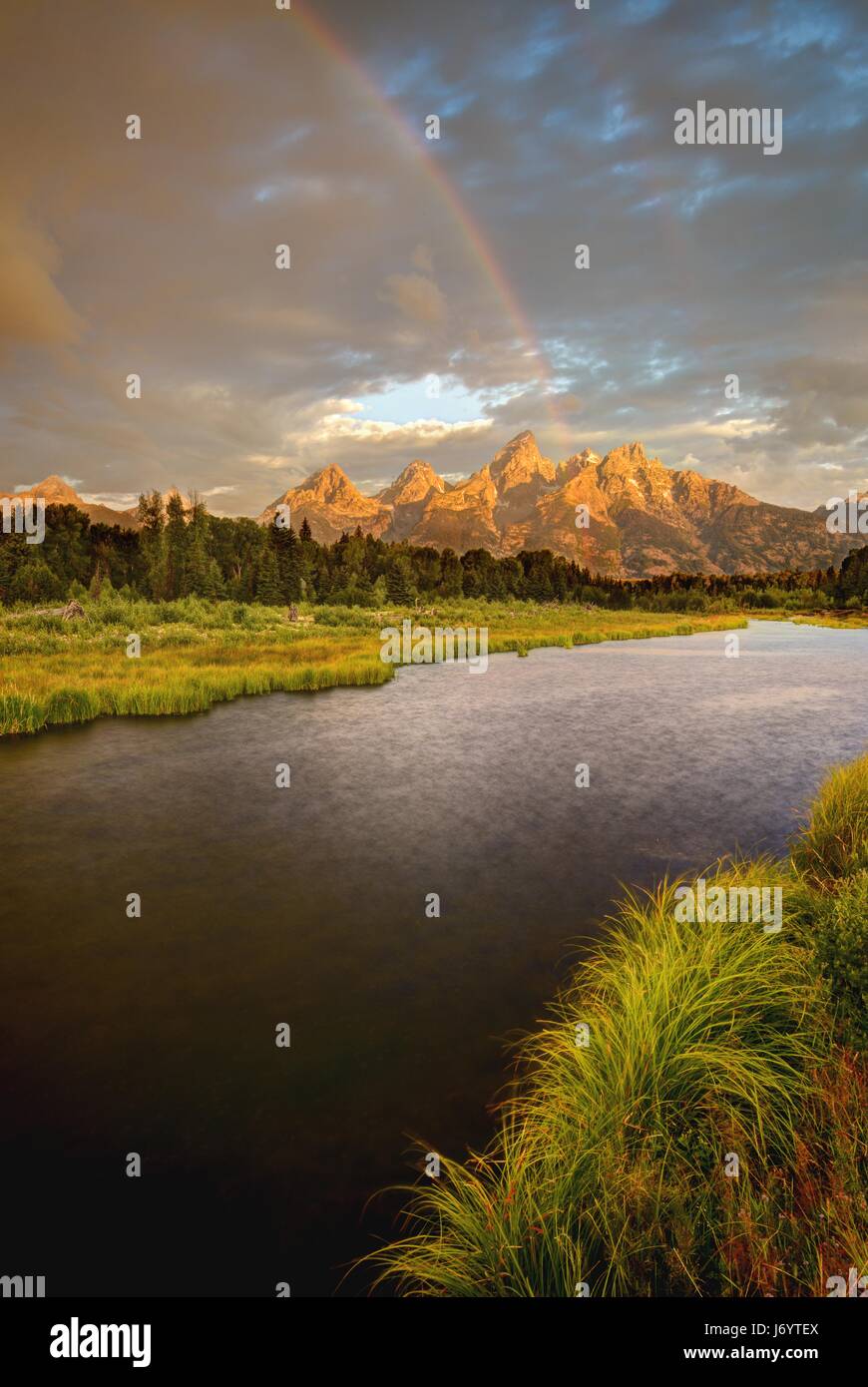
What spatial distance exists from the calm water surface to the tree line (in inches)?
2719

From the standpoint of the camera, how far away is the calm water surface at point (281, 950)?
5223mm

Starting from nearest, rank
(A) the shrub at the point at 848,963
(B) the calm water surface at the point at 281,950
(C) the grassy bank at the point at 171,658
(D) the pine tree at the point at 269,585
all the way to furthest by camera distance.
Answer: (B) the calm water surface at the point at 281,950
(A) the shrub at the point at 848,963
(C) the grassy bank at the point at 171,658
(D) the pine tree at the point at 269,585

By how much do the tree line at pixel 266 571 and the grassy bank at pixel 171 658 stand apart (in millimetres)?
31347

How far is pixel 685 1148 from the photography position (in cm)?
490

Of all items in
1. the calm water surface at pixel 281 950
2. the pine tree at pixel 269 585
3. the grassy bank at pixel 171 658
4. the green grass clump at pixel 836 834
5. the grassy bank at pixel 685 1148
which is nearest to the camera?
the grassy bank at pixel 685 1148

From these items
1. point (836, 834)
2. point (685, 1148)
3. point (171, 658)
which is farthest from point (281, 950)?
point (171, 658)

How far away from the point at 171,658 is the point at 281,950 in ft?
92.4

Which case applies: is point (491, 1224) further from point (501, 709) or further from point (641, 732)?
point (501, 709)

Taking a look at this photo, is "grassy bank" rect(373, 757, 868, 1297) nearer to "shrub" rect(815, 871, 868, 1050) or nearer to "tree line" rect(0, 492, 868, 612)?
"shrub" rect(815, 871, 868, 1050)

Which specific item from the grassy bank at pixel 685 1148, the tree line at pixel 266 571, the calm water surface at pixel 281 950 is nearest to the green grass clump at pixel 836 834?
the calm water surface at pixel 281 950

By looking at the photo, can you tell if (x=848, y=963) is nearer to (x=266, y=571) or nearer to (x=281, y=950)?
(x=281, y=950)

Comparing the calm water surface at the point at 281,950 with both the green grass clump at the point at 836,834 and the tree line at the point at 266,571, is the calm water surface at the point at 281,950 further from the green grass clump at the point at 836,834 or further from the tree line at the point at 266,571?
the tree line at the point at 266,571

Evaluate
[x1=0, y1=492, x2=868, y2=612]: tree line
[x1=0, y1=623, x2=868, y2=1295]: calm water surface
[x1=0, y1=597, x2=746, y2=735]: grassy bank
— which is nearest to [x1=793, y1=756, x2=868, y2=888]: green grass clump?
[x1=0, y1=623, x2=868, y2=1295]: calm water surface
